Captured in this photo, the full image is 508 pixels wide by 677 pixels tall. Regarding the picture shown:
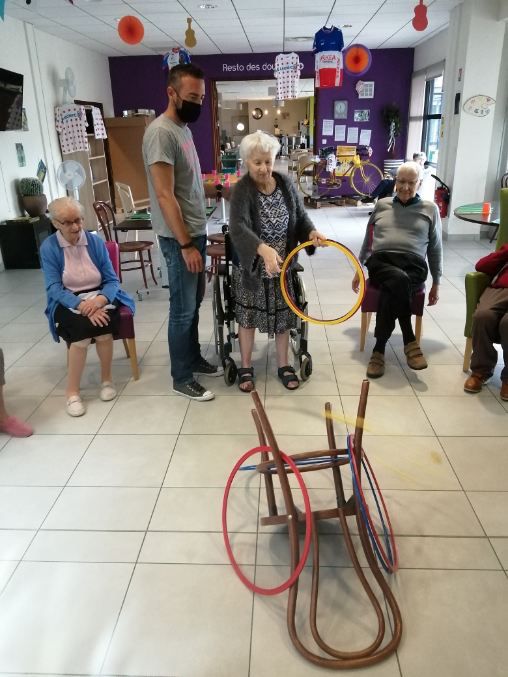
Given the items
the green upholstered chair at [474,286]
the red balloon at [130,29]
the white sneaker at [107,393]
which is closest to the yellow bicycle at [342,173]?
the red balloon at [130,29]

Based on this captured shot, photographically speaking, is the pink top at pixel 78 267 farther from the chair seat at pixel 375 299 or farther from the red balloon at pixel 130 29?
the red balloon at pixel 130 29

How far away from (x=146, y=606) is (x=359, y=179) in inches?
375

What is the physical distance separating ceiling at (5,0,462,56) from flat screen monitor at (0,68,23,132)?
2.32 feet

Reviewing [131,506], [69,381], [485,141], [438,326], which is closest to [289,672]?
[131,506]

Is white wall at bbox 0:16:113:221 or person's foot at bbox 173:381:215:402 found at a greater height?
white wall at bbox 0:16:113:221

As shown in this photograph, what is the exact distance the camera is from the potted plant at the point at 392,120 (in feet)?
30.8

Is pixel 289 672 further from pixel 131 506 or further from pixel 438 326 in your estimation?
pixel 438 326

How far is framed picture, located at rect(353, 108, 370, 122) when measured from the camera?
963cm

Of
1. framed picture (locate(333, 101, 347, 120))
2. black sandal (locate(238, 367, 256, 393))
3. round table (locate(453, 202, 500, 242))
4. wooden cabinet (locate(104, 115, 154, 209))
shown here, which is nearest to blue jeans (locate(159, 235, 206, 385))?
black sandal (locate(238, 367, 256, 393))

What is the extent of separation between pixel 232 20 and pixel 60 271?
5.24 metres

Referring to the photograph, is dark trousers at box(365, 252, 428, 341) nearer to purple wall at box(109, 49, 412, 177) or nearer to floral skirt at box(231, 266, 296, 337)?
floral skirt at box(231, 266, 296, 337)

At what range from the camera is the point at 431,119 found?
8664 mm

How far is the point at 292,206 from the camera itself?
8.82 feet

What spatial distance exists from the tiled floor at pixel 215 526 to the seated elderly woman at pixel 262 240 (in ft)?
1.04
